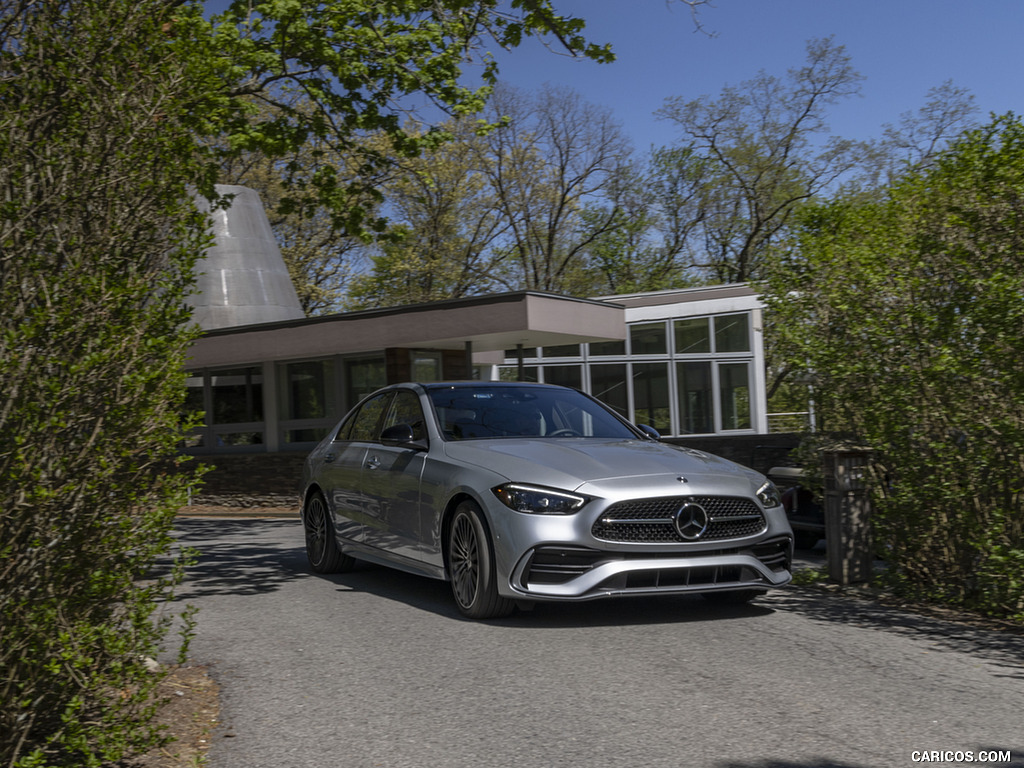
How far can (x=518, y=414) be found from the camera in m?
8.81

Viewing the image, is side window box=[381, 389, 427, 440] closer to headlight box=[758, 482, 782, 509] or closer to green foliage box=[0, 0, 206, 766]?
headlight box=[758, 482, 782, 509]

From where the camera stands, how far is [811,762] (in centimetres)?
424

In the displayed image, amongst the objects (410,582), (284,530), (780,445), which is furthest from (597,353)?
(410,582)

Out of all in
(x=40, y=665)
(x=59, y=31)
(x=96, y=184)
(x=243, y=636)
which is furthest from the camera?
(x=243, y=636)

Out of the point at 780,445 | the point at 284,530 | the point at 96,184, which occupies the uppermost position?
the point at 96,184

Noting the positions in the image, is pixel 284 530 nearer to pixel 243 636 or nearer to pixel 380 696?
pixel 243 636

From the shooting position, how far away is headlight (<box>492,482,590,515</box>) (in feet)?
22.8

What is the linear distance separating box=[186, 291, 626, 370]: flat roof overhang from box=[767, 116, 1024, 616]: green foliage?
9.84 m

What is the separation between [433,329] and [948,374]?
504 inches

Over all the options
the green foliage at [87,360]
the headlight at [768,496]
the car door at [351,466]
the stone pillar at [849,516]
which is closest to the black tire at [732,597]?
the headlight at [768,496]

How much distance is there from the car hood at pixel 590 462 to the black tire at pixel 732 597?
84 cm

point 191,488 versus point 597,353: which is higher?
point 597,353

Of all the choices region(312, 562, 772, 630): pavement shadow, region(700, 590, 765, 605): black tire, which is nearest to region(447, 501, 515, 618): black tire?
region(312, 562, 772, 630): pavement shadow

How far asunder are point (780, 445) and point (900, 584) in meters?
4.31
